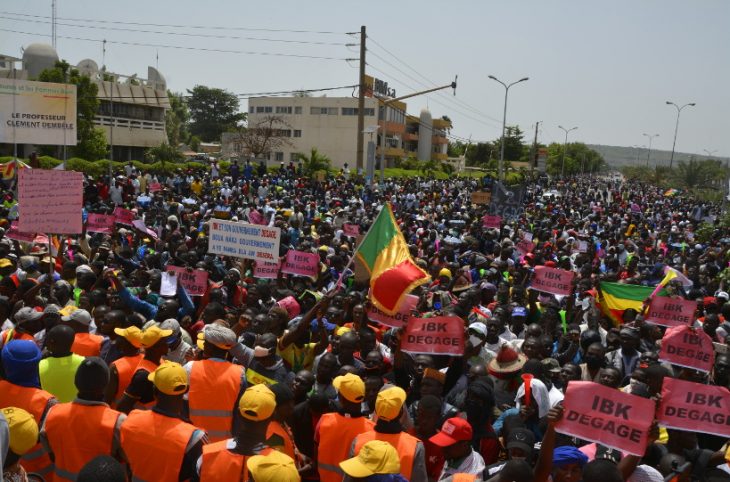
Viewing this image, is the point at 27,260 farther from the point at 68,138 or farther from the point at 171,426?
the point at 68,138

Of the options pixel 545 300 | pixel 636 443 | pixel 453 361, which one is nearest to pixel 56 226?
pixel 453 361

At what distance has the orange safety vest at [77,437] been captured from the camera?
3635mm

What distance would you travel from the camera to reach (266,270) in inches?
368

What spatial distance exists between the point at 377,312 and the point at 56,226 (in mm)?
4261

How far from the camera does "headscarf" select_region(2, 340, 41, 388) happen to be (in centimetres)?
403

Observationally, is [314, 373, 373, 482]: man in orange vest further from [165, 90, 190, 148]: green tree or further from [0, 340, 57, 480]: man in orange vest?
[165, 90, 190, 148]: green tree

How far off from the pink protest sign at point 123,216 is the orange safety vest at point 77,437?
919 centimetres

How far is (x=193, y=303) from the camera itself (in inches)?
332

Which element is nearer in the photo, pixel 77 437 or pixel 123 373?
pixel 77 437

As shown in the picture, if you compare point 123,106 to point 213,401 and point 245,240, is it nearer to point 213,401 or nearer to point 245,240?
point 245,240

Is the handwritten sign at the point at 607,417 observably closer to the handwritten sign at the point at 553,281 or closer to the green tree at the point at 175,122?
the handwritten sign at the point at 553,281

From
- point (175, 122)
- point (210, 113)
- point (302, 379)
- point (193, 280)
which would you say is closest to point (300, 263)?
point (193, 280)

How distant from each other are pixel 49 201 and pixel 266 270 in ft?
9.19

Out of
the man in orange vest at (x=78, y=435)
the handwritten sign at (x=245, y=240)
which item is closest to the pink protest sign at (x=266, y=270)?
the handwritten sign at (x=245, y=240)
